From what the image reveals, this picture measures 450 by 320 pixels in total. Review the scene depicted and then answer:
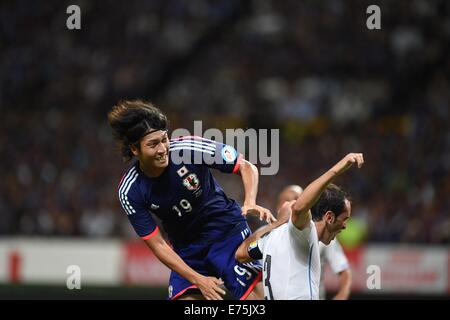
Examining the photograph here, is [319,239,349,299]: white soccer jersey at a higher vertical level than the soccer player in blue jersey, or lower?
lower

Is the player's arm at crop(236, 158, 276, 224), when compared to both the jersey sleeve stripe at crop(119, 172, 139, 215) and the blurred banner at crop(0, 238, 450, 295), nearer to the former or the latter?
the jersey sleeve stripe at crop(119, 172, 139, 215)

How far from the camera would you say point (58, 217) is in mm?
14148

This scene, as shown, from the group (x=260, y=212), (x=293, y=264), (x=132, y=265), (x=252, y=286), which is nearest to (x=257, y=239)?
(x=260, y=212)

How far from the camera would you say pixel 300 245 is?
15.5ft

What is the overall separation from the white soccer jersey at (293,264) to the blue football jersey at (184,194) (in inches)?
42.6

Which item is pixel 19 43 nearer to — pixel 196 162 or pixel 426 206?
pixel 426 206

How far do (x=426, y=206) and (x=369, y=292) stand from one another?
7.21 feet

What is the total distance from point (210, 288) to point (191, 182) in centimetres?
77

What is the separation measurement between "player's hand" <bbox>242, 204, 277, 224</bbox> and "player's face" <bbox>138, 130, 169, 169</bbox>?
62 centimetres

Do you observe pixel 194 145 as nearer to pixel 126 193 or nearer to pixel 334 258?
pixel 126 193

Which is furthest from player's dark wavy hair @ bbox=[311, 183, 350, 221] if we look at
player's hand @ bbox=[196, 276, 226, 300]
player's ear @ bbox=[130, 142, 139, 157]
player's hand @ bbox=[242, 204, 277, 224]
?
player's ear @ bbox=[130, 142, 139, 157]

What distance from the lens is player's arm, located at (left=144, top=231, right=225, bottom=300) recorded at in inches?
214

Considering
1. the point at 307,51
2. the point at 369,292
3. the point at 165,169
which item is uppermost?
the point at 307,51
